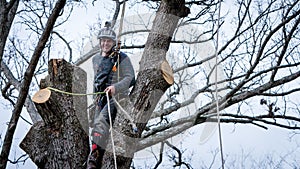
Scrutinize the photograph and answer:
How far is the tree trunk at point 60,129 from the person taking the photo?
2.21 m

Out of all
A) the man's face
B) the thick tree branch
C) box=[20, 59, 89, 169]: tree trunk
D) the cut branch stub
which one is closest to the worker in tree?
the man's face

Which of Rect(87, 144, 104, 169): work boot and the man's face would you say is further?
the man's face

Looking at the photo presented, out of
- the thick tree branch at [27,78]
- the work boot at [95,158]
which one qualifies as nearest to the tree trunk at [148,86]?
the work boot at [95,158]

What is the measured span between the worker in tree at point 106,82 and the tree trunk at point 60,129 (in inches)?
4.9

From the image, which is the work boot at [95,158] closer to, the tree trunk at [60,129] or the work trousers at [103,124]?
the work trousers at [103,124]

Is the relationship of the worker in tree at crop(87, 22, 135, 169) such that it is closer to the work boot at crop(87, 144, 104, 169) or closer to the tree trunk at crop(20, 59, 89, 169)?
the work boot at crop(87, 144, 104, 169)

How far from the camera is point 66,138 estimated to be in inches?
88.0

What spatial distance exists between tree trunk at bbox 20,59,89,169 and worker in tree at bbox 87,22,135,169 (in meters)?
0.12

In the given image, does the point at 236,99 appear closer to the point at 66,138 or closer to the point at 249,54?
the point at 249,54

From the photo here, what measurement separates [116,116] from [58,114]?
375 millimetres

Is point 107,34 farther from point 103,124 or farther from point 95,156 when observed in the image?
point 95,156

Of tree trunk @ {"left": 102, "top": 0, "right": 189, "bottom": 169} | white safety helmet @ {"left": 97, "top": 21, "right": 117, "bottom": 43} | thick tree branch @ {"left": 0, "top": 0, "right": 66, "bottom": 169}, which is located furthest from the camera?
thick tree branch @ {"left": 0, "top": 0, "right": 66, "bottom": 169}

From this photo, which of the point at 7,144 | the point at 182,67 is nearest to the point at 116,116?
the point at 7,144

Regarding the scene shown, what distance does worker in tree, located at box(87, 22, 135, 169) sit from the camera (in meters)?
2.13
